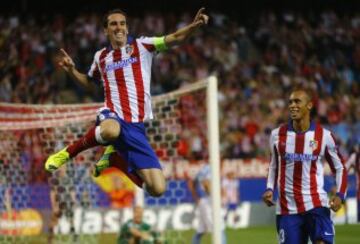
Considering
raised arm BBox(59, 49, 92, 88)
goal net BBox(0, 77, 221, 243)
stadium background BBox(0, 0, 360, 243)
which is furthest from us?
stadium background BBox(0, 0, 360, 243)

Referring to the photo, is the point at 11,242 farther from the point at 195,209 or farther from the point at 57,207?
the point at 195,209

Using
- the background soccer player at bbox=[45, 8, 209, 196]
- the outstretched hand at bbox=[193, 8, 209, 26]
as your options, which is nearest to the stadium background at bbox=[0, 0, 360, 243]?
the background soccer player at bbox=[45, 8, 209, 196]

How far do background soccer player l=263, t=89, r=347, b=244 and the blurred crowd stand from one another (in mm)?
10770

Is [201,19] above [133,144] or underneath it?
above

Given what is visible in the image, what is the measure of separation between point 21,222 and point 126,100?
538 cm

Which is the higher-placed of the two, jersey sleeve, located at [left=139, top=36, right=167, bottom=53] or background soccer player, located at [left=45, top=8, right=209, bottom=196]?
jersey sleeve, located at [left=139, top=36, right=167, bottom=53]

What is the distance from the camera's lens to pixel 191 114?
51.5 ft

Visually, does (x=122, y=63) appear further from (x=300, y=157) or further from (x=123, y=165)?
(x=300, y=157)

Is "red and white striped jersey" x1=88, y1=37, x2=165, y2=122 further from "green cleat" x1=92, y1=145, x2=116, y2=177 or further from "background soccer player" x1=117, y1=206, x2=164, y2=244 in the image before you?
"background soccer player" x1=117, y1=206, x2=164, y2=244

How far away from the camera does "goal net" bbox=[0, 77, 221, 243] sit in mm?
11297

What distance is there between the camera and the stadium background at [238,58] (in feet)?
62.7

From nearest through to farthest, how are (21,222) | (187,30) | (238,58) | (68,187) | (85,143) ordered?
(187,30)
(85,143)
(68,187)
(21,222)
(238,58)

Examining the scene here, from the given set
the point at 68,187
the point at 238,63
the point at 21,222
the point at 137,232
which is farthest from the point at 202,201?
the point at 238,63

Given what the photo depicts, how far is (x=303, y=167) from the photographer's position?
7465 mm
